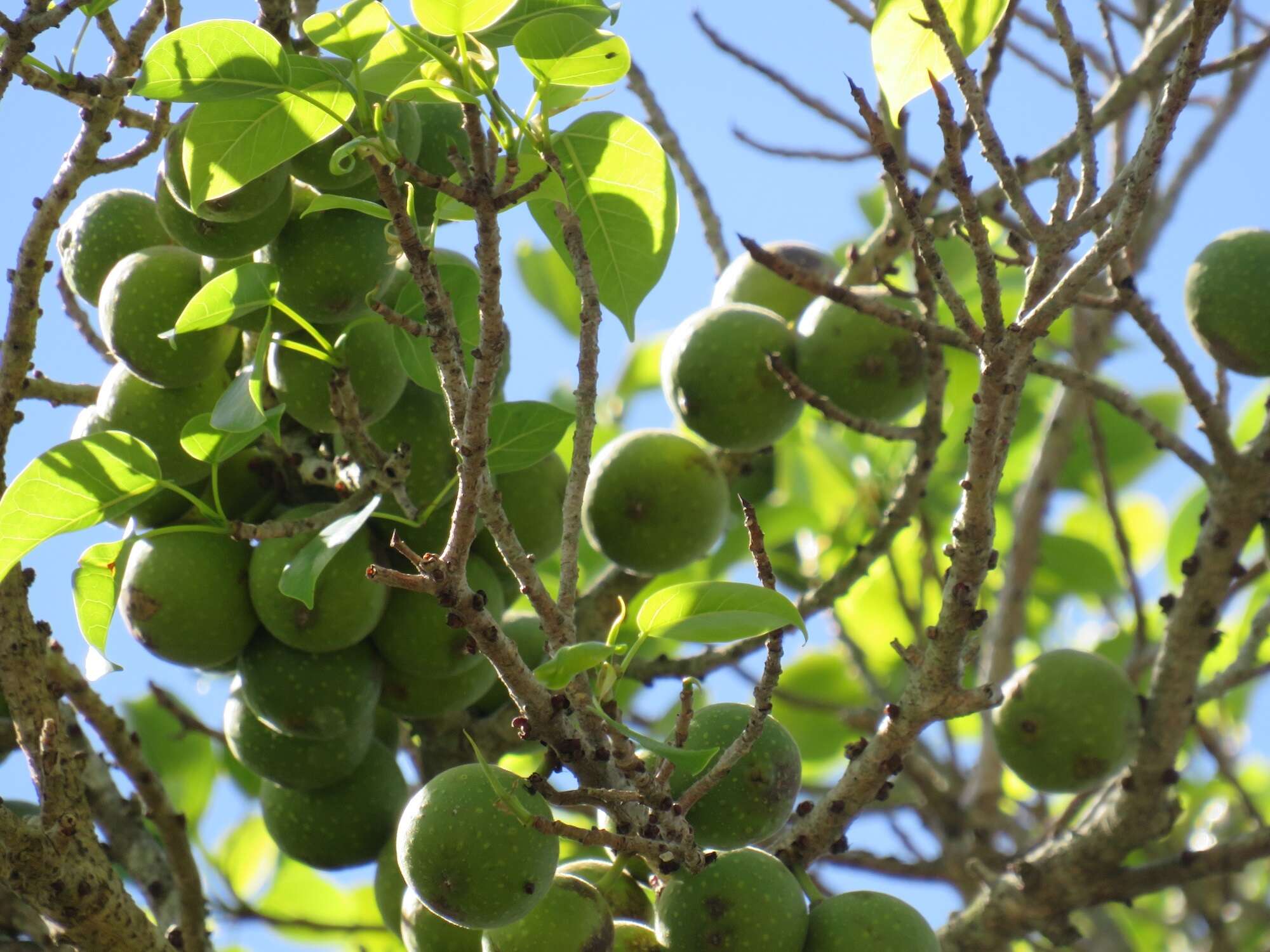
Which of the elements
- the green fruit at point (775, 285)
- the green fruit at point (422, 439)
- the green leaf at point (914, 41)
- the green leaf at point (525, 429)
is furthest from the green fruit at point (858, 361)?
the green leaf at point (525, 429)

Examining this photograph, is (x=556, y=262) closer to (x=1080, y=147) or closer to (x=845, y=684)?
→ (x=845, y=684)

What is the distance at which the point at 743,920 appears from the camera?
157 cm

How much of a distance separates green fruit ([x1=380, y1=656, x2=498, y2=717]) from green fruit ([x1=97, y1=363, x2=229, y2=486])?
0.44 meters

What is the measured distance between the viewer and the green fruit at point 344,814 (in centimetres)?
217

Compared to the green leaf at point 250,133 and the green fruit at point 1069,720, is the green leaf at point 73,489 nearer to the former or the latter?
the green leaf at point 250,133

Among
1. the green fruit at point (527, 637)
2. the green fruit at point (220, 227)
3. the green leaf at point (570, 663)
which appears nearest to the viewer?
the green leaf at point (570, 663)

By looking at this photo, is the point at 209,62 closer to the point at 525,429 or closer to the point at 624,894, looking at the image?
the point at 525,429

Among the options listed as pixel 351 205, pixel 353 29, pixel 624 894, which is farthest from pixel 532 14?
pixel 624 894

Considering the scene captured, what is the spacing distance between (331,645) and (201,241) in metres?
0.59

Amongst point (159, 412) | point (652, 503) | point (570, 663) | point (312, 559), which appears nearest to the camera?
point (570, 663)

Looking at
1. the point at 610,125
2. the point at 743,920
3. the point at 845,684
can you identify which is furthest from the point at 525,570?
the point at 845,684

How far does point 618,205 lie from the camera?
1804 mm

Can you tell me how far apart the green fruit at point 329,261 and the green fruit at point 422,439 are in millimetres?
217

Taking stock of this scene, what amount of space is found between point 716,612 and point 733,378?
107cm
